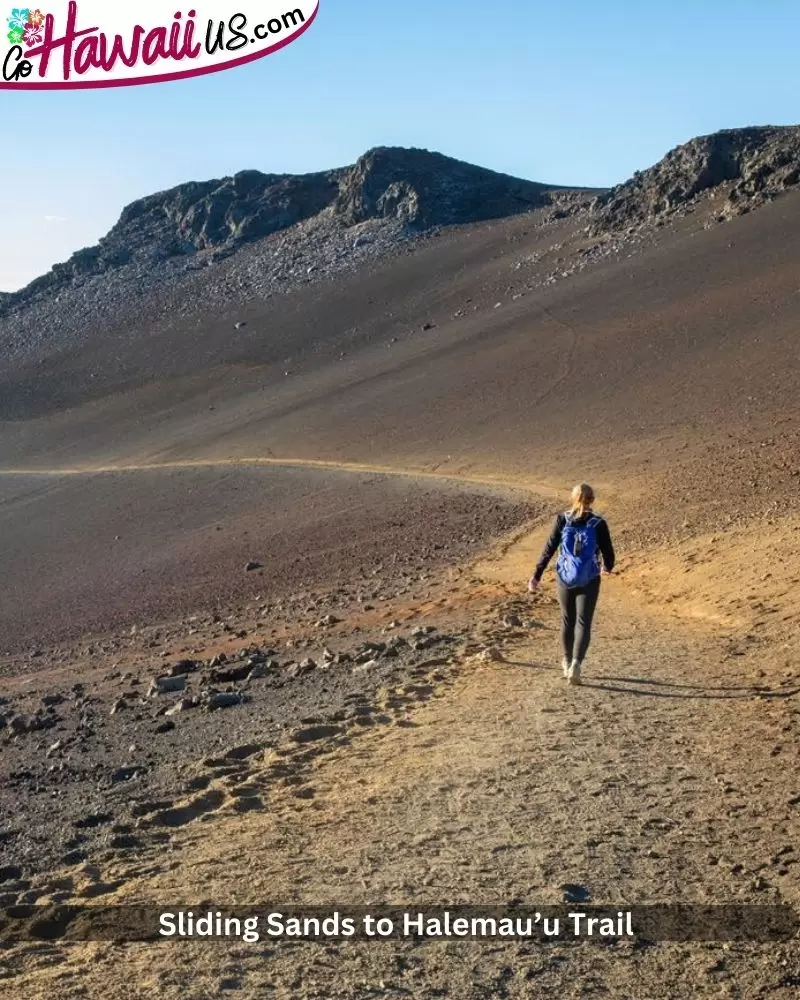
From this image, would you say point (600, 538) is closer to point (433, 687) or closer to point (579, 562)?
point (579, 562)

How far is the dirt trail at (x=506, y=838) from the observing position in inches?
208

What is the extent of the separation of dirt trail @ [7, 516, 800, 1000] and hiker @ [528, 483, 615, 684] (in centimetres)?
39

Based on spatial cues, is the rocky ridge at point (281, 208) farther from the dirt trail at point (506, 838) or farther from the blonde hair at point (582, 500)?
the dirt trail at point (506, 838)

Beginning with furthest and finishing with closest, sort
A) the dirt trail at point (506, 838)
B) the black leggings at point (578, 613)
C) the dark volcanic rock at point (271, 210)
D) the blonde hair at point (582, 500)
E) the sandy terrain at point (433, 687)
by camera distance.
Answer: the dark volcanic rock at point (271, 210) → the black leggings at point (578, 613) → the blonde hair at point (582, 500) → the sandy terrain at point (433, 687) → the dirt trail at point (506, 838)

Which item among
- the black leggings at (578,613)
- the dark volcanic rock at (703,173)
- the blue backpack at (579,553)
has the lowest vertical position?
the black leggings at (578,613)

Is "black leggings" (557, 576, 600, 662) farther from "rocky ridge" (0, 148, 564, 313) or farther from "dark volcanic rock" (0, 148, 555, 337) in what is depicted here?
"rocky ridge" (0, 148, 564, 313)

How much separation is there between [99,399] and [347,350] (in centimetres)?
1256

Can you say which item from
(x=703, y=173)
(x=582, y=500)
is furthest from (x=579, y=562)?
(x=703, y=173)

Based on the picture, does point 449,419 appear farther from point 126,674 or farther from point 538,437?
point 126,674

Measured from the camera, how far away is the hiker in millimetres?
9586

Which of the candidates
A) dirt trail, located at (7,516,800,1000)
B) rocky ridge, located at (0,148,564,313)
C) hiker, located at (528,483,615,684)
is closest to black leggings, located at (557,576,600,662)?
hiker, located at (528,483,615,684)

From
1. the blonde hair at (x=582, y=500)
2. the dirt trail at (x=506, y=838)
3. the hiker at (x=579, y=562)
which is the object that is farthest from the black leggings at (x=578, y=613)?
the blonde hair at (x=582, y=500)

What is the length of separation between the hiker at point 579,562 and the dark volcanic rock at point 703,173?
52462mm

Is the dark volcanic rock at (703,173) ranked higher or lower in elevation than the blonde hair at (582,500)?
higher
